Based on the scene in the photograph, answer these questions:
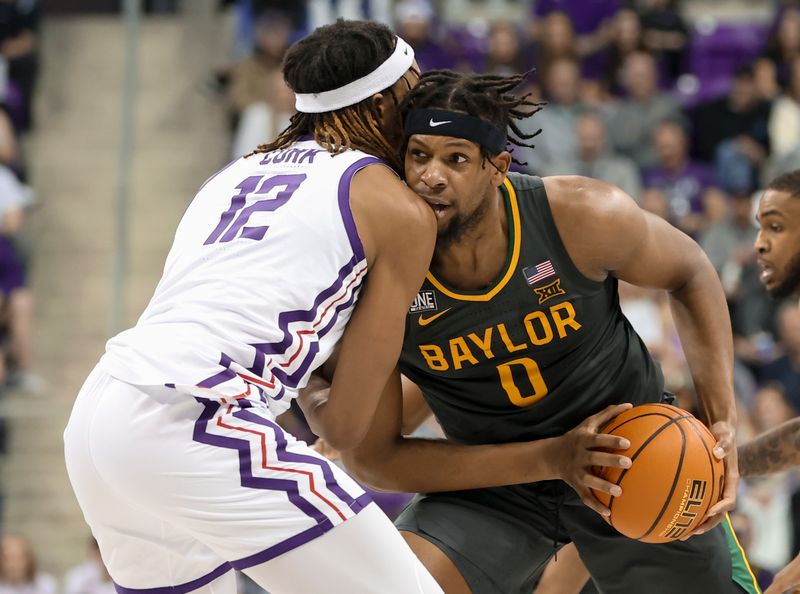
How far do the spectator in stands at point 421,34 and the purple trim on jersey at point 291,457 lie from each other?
6.85 metres

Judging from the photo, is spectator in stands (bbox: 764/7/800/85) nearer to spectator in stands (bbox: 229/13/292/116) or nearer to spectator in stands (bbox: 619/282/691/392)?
spectator in stands (bbox: 619/282/691/392)

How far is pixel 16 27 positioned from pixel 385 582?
7.56 meters

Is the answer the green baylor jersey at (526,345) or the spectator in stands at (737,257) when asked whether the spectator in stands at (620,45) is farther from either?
the green baylor jersey at (526,345)

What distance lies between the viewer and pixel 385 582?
2916mm

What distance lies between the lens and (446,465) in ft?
12.7

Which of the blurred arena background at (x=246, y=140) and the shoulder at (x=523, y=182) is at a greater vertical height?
the shoulder at (x=523, y=182)

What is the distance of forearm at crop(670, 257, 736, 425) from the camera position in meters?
3.87

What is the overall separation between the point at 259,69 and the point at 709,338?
19.7ft

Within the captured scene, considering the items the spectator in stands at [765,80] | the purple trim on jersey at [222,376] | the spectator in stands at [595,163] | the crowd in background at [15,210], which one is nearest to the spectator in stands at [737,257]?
the spectator in stands at [595,163]

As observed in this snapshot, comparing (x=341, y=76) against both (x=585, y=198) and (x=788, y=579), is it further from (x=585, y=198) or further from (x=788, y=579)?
(x=788, y=579)

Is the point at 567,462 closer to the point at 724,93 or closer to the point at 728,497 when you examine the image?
the point at 728,497

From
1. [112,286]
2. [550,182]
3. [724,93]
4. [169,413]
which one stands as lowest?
[112,286]

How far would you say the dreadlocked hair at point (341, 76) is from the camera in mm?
3285

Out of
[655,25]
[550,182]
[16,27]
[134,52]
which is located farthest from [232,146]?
[550,182]
